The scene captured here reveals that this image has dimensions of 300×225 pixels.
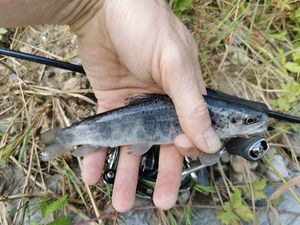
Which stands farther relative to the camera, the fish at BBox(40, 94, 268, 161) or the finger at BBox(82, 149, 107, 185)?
the finger at BBox(82, 149, 107, 185)

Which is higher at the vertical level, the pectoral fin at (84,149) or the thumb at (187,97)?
the thumb at (187,97)

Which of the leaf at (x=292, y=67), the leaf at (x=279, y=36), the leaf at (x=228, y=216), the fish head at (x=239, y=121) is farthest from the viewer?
the leaf at (x=279, y=36)

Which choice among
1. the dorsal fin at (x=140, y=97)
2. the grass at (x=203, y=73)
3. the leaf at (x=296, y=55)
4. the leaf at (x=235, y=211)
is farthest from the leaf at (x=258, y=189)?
the leaf at (x=296, y=55)

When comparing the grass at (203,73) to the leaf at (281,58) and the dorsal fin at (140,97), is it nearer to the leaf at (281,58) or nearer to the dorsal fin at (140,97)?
the leaf at (281,58)

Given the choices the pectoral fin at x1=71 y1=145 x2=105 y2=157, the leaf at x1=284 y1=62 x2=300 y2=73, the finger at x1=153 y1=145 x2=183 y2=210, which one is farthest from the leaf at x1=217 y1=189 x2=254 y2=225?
the leaf at x1=284 y1=62 x2=300 y2=73

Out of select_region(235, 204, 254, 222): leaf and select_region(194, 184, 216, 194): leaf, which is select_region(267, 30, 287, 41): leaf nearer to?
select_region(194, 184, 216, 194): leaf

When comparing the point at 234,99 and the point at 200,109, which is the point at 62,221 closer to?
the point at 200,109

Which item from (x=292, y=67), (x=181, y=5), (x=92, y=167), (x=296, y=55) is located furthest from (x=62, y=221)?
(x=296, y=55)
